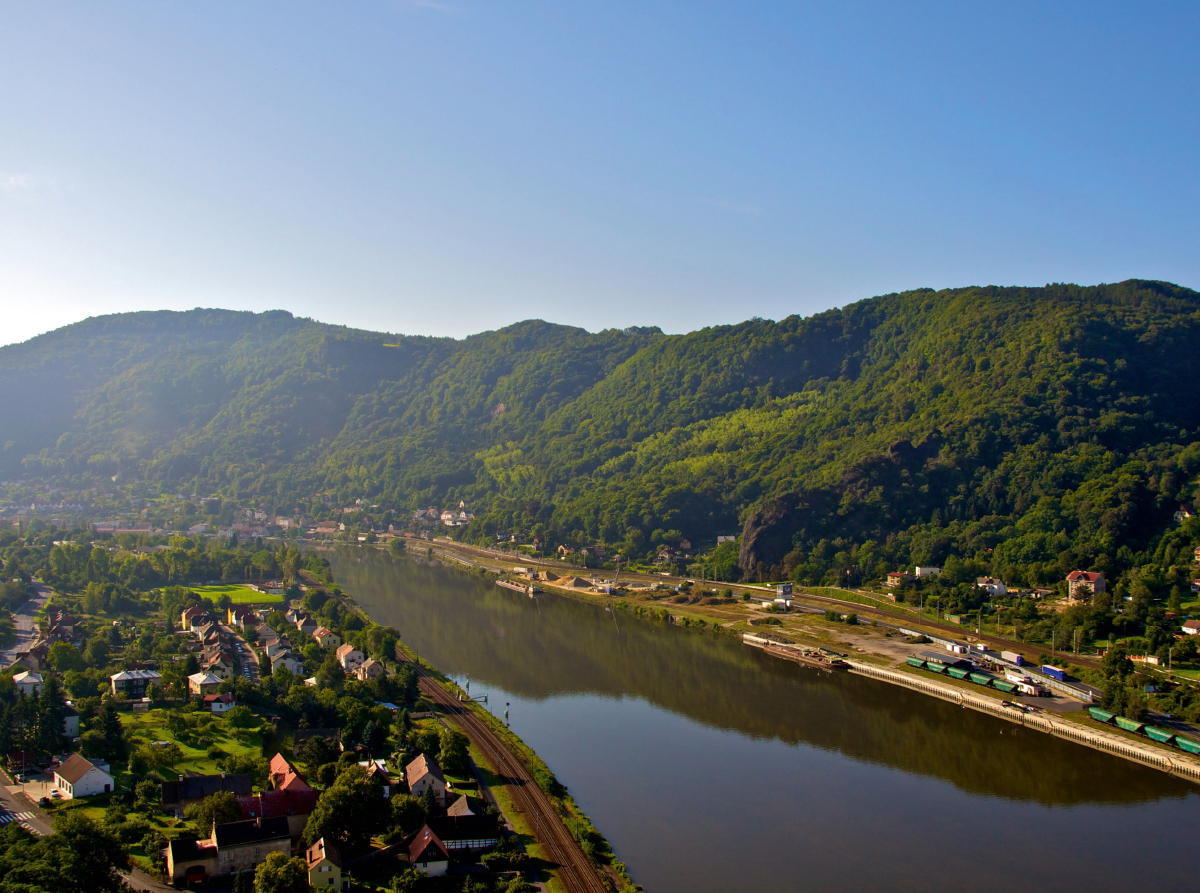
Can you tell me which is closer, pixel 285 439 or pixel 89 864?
pixel 89 864

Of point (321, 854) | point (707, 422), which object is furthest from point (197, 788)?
point (707, 422)

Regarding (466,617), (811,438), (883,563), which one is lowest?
(466,617)

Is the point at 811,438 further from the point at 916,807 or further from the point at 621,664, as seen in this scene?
the point at 916,807

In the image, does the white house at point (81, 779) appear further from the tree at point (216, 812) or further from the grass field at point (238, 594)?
the grass field at point (238, 594)

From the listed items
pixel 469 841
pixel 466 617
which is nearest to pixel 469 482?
pixel 466 617

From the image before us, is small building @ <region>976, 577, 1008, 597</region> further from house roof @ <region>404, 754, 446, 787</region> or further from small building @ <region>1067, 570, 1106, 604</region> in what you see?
house roof @ <region>404, 754, 446, 787</region>

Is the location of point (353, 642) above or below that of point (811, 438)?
below

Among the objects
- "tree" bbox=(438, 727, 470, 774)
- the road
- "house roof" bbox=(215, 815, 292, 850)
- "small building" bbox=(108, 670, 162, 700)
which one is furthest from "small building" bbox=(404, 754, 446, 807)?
the road
